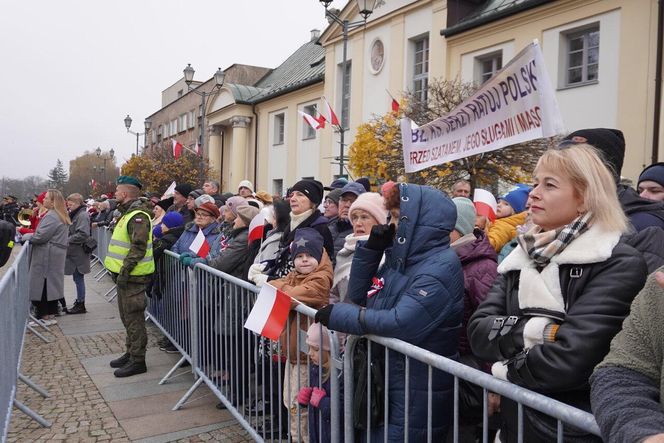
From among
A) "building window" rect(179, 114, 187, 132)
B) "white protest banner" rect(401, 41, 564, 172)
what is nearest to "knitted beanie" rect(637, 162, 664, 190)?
"white protest banner" rect(401, 41, 564, 172)

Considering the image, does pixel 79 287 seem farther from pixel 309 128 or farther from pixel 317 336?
pixel 309 128

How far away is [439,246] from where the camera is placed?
8.61ft

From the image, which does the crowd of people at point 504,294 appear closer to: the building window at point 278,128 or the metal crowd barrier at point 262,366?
the metal crowd barrier at point 262,366

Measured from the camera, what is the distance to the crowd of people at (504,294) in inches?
61.1

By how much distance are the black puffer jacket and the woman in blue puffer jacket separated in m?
0.56

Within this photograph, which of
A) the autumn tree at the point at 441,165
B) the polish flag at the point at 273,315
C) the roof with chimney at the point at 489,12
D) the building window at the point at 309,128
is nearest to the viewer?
the polish flag at the point at 273,315

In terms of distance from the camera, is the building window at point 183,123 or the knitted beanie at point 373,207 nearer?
the knitted beanie at point 373,207

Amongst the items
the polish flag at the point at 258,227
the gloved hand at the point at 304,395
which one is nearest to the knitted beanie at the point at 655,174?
the gloved hand at the point at 304,395

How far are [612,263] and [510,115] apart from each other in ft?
7.89

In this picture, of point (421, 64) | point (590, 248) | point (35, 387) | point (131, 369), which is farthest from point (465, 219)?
point (421, 64)

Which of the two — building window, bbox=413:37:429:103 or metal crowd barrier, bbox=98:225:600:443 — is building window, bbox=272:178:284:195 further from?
metal crowd barrier, bbox=98:225:600:443

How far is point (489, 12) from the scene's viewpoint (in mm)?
15438

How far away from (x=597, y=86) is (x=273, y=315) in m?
11.4

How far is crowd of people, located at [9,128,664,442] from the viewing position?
5.09 feet
